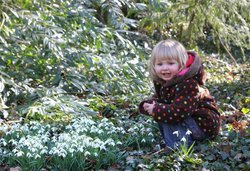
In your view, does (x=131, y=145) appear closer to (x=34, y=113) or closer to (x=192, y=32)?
(x=34, y=113)

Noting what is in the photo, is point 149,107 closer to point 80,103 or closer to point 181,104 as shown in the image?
point 181,104

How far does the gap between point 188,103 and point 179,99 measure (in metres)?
0.08

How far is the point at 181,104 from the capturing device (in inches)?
139

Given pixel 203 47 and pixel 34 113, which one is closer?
pixel 34 113

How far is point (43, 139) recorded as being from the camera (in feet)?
12.5

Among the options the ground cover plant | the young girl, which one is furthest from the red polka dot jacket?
the ground cover plant

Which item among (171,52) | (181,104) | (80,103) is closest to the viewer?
(181,104)

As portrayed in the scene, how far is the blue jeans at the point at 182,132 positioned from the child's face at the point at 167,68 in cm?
39

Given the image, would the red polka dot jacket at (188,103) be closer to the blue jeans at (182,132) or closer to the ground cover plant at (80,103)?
the blue jeans at (182,132)

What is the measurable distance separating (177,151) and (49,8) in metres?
3.00

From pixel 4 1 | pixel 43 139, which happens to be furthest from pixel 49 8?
pixel 43 139

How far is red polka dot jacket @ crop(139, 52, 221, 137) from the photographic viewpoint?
11.6 feet

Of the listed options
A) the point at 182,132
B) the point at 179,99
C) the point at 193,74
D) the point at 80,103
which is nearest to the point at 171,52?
the point at 193,74

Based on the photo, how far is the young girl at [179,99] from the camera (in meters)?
3.55
